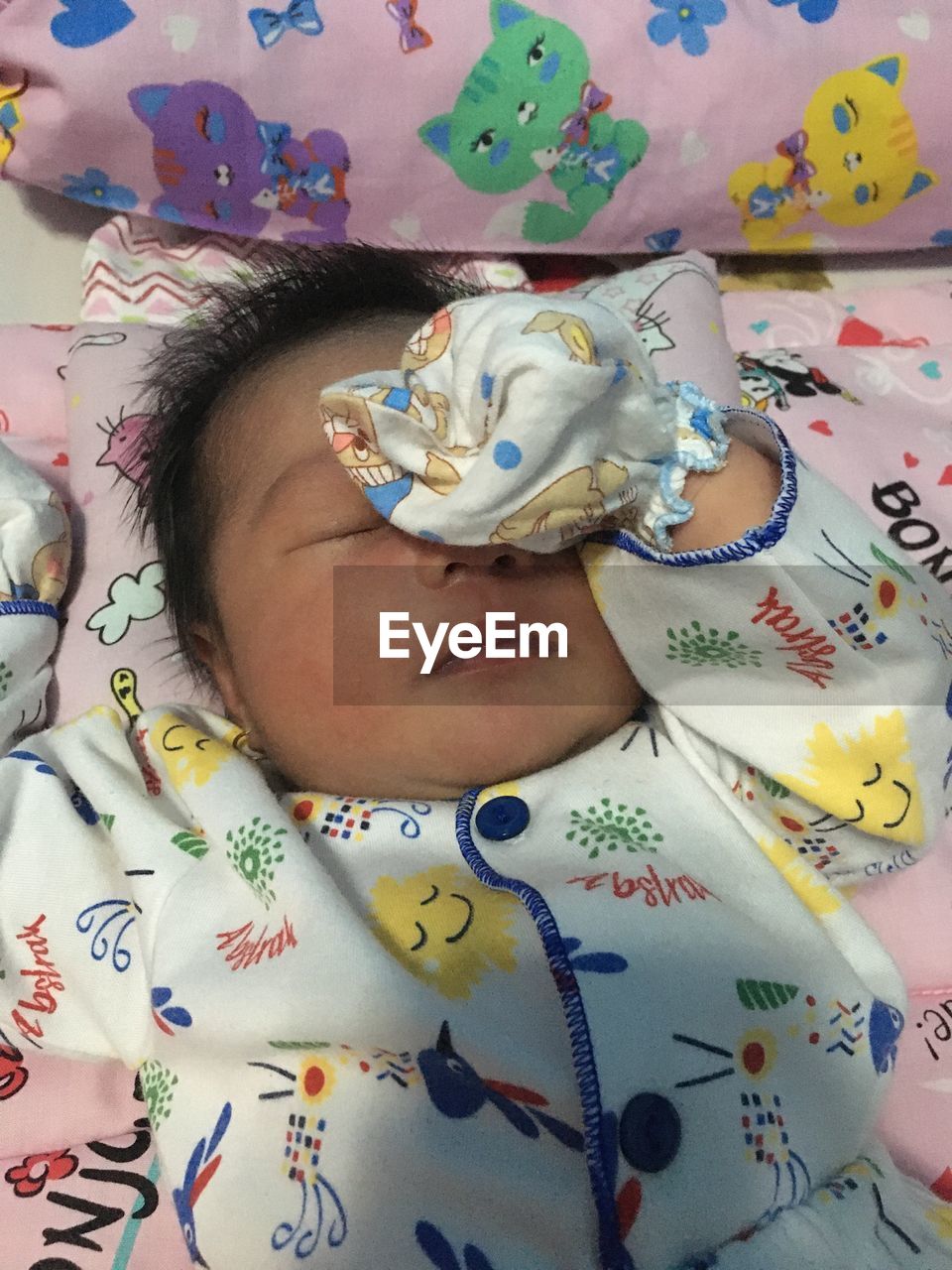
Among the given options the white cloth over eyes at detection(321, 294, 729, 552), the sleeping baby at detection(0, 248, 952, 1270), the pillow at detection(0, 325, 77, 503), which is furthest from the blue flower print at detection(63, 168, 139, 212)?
the white cloth over eyes at detection(321, 294, 729, 552)

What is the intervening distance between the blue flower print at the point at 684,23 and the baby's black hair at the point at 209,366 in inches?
17.9

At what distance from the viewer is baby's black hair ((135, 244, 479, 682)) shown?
1.04 meters

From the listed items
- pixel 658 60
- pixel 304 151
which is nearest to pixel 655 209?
pixel 658 60

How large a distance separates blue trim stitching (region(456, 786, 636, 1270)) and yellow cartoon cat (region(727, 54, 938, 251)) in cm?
105

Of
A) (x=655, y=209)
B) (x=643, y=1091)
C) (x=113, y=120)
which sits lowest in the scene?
(x=643, y=1091)

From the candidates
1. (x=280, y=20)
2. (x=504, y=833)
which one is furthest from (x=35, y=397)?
(x=504, y=833)

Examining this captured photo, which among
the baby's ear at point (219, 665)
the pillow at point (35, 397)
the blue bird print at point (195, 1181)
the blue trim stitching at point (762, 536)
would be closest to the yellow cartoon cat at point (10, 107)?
the pillow at point (35, 397)

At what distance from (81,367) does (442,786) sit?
2.51ft

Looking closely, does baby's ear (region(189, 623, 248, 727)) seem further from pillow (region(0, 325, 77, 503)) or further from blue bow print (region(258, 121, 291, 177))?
blue bow print (region(258, 121, 291, 177))

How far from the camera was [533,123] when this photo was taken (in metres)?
1.34

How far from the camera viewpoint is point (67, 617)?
1185 millimetres

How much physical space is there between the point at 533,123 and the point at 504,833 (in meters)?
0.95

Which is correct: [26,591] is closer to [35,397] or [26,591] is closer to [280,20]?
[35,397]

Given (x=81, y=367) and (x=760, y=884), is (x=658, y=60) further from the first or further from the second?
(x=760, y=884)
